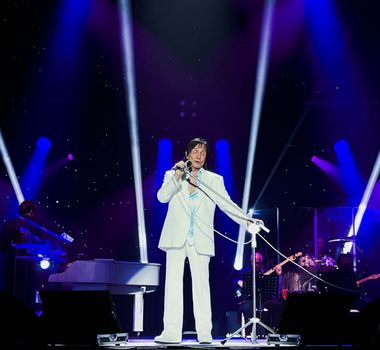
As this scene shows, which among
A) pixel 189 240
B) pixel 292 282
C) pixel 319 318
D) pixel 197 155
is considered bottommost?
pixel 319 318

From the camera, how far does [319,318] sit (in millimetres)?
4895

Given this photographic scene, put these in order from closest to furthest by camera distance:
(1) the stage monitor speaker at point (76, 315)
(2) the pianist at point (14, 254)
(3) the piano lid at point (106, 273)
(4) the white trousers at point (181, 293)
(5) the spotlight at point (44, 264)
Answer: (1) the stage monitor speaker at point (76, 315) → (4) the white trousers at point (181, 293) → (3) the piano lid at point (106, 273) → (2) the pianist at point (14, 254) → (5) the spotlight at point (44, 264)

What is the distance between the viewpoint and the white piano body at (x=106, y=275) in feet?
21.5

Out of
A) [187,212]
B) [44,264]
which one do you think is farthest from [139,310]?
[44,264]

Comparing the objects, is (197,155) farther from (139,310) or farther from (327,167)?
(327,167)

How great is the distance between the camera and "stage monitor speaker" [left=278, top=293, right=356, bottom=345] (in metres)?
4.81

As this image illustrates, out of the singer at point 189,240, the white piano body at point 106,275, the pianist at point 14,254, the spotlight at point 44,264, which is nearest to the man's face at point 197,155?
the singer at point 189,240

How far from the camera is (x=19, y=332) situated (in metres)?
4.22

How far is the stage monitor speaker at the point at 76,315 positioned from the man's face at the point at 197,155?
5.53 ft

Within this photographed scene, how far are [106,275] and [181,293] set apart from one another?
3.96 ft

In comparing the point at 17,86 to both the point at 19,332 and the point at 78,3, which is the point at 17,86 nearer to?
the point at 78,3

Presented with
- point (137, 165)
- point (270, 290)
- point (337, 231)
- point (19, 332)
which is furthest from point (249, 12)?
point (19, 332)

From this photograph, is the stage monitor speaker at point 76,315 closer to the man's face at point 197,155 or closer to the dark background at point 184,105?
the man's face at point 197,155

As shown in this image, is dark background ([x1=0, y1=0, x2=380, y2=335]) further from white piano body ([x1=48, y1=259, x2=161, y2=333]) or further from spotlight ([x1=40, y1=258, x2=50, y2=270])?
white piano body ([x1=48, y1=259, x2=161, y2=333])
